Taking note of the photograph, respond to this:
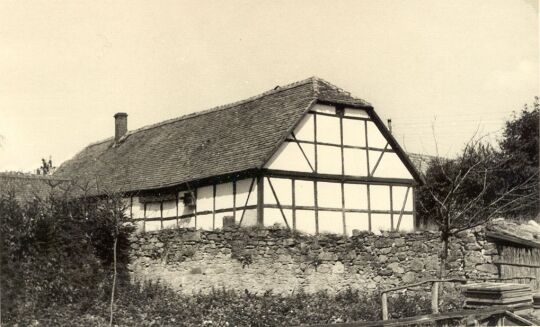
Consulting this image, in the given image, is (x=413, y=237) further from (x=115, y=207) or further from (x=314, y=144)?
(x=115, y=207)

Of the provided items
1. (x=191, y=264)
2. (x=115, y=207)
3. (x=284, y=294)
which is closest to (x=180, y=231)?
(x=191, y=264)

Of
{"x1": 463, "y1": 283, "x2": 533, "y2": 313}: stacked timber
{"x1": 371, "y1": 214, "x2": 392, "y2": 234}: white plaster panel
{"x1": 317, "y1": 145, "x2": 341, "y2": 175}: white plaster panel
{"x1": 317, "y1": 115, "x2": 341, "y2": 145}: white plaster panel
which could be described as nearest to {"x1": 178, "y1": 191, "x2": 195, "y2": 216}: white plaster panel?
{"x1": 317, "y1": 145, "x2": 341, "y2": 175}: white plaster panel

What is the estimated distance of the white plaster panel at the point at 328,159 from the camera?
21.2m

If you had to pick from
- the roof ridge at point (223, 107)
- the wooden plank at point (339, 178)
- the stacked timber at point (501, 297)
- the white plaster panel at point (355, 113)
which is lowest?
the stacked timber at point (501, 297)

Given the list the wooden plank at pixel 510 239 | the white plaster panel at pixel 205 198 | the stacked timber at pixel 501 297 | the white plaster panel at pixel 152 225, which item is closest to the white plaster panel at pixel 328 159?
the white plaster panel at pixel 205 198

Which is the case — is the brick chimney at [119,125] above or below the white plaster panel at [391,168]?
above

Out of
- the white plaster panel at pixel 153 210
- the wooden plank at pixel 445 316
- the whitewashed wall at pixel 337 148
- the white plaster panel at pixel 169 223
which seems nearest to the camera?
the wooden plank at pixel 445 316

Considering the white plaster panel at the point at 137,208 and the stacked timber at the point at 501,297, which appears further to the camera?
the white plaster panel at the point at 137,208

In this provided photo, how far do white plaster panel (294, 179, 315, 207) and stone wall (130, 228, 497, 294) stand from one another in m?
3.69

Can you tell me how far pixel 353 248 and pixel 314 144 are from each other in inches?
209

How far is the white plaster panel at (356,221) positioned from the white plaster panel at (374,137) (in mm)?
2770

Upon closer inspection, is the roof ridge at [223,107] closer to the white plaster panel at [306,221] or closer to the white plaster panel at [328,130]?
the white plaster panel at [328,130]

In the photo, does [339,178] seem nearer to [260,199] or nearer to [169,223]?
[260,199]

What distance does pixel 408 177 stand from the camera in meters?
23.1
